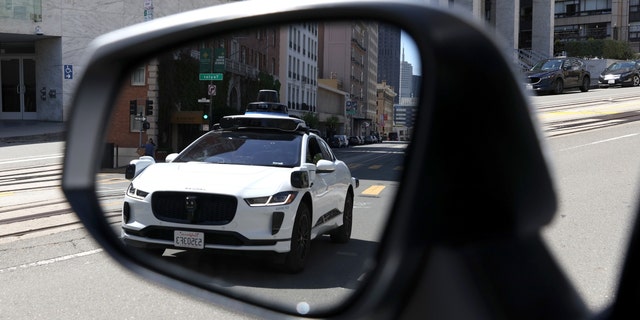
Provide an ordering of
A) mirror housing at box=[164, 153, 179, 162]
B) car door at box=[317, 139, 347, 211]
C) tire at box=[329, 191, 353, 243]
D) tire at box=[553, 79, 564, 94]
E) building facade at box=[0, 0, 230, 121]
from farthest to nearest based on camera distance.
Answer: building facade at box=[0, 0, 230, 121] < tire at box=[553, 79, 564, 94] < mirror housing at box=[164, 153, 179, 162] < car door at box=[317, 139, 347, 211] < tire at box=[329, 191, 353, 243]

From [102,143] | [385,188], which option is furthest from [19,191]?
[385,188]

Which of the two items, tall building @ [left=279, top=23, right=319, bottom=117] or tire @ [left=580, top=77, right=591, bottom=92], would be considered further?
tire @ [left=580, top=77, right=591, bottom=92]

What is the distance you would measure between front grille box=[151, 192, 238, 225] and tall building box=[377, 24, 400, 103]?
598 mm

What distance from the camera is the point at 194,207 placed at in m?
1.58

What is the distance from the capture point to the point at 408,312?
100 cm

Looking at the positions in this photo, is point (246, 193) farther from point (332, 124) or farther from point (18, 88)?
point (18, 88)

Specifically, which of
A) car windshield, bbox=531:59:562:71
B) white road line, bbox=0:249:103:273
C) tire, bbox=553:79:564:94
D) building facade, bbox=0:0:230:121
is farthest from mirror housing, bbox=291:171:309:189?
building facade, bbox=0:0:230:121

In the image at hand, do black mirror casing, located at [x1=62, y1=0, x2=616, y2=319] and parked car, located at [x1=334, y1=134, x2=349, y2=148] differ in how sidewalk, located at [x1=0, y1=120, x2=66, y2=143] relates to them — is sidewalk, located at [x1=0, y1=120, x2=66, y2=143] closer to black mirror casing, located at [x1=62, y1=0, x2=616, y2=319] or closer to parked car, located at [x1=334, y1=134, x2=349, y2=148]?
parked car, located at [x1=334, y1=134, x2=349, y2=148]

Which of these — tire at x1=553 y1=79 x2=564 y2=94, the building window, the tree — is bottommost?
the tree

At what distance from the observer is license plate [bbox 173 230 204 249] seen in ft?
4.76

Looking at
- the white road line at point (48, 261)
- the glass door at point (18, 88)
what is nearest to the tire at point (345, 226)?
the white road line at point (48, 261)

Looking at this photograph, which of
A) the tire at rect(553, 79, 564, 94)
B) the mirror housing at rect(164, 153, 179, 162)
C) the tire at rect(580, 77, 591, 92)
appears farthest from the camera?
the tire at rect(580, 77, 591, 92)

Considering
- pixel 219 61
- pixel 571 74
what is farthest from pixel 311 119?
pixel 571 74

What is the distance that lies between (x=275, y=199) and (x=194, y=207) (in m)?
0.22
